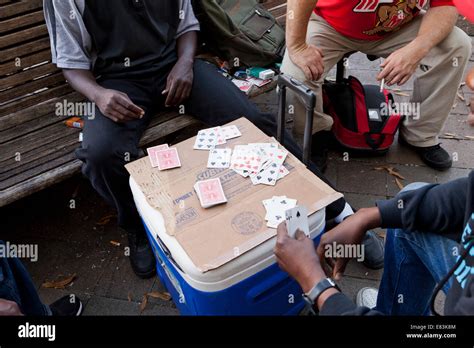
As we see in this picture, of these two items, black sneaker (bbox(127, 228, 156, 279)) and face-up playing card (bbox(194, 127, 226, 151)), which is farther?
black sneaker (bbox(127, 228, 156, 279))

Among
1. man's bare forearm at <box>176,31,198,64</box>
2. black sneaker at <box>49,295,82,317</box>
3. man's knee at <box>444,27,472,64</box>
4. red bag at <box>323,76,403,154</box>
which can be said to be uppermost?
man's bare forearm at <box>176,31,198,64</box>

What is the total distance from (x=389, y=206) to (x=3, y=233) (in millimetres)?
2302

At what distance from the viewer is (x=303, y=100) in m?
1.90

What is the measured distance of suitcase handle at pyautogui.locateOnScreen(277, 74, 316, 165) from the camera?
1.84 metres

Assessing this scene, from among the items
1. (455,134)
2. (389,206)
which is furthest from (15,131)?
(455,134)

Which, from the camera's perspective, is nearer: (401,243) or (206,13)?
(401,243)

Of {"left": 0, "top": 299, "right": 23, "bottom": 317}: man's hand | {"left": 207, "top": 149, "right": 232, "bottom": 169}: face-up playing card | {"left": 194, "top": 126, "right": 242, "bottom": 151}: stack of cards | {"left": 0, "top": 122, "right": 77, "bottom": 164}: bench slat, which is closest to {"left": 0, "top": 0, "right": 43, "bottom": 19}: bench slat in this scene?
{"left": 0, "top": 122, "right": 77, "bottom": 164}: bench slat

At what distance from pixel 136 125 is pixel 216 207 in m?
0.90

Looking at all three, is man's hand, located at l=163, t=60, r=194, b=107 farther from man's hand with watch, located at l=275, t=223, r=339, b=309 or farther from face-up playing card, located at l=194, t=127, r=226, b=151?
man's hand with watch, located at l=275, t=223, r=339, b=309

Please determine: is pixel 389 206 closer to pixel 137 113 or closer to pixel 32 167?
pixel 137 113

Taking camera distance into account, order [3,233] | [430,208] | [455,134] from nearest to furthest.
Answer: [430,208] → [3,233] → [455,134]

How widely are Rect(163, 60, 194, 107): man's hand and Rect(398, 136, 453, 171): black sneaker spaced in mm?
1633

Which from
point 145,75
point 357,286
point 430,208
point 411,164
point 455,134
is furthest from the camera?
point 455,134

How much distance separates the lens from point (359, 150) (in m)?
3.05
